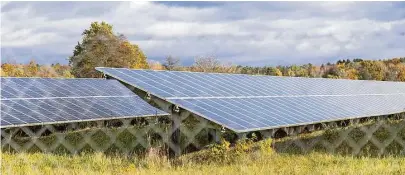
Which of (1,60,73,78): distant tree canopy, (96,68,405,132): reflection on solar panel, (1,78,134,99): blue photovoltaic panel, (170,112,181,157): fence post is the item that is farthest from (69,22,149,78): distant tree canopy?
(170,112,181,157): fence post

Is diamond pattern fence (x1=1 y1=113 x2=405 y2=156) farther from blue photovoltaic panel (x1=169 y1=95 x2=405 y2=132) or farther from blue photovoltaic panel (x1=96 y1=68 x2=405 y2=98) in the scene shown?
blue photovoltaic panel (x1=96 y1=68 x2=405 y2=98)

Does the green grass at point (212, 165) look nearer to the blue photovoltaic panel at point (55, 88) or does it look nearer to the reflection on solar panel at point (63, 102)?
the reflection on solar panel at point (63, 102)

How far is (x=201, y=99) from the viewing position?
12422mm

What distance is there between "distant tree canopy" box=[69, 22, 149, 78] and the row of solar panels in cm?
2329

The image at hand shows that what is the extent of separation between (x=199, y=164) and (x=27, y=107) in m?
6.79

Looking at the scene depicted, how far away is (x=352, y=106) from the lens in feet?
60.0

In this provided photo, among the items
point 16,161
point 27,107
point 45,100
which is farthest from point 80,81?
point 16,161

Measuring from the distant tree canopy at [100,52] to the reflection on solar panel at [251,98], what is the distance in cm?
2720

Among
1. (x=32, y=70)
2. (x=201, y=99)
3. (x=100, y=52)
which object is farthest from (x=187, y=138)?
(x=32, y=70)

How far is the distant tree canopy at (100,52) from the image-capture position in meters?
45.1

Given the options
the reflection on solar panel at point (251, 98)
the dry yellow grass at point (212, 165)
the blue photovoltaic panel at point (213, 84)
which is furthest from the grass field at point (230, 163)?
the blue photovoltaic panel at point (213, 84)

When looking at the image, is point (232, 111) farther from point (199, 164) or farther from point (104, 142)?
point (104, 142)

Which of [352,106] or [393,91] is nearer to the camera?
[352,106]

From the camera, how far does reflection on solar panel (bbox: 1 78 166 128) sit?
1473cm
